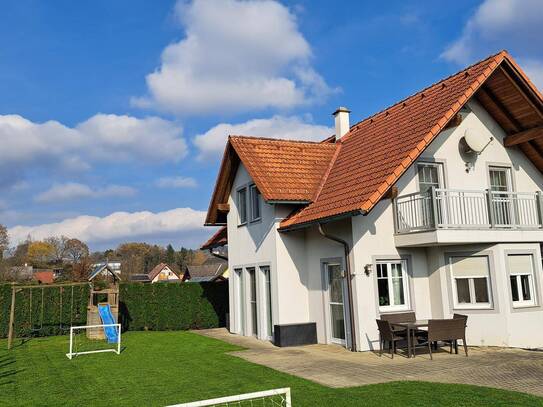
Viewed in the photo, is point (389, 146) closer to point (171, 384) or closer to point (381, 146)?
point (381, 146)

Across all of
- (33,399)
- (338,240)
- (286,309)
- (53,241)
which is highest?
(53,241)

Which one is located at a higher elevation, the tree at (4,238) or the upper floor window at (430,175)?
the tree at (4,238)

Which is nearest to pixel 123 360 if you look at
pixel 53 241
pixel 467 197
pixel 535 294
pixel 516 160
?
pixel 467 197

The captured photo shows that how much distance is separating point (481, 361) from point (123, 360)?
8591 millimetres

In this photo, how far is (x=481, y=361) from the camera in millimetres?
10852

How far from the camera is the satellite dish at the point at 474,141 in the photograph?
14.1m

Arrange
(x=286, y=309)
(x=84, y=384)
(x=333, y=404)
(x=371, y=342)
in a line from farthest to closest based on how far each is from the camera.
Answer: (x=286, y=309) → (x=371, y=342) → (x=84, y=384) → (x=333, y=404)

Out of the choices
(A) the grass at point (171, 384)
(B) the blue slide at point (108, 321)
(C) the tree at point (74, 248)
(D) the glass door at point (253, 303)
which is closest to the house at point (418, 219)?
(D) the glass door at point (253, 303)

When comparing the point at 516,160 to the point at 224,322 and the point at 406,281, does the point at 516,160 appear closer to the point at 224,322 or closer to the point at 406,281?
the point at 406,281

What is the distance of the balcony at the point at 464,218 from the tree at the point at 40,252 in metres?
77.5

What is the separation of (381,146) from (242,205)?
5925 mm

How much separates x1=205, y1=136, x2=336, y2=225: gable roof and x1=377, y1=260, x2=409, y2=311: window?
121 inches

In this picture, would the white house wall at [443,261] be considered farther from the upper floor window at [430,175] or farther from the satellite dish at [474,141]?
the satellite dish at [474,141]

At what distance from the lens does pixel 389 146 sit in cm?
1391
